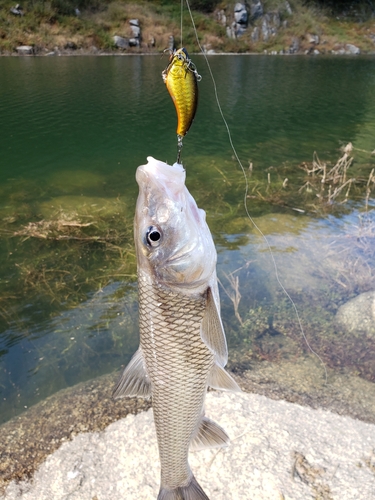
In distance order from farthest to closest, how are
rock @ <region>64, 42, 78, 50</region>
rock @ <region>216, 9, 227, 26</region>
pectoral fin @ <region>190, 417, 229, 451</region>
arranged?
rock @ <region>216, 9, 227, 26</region>, rock @ <region>64, 42, 78, 50</region>, pectoral fin @ <region>190, 417, 229, 451</region>

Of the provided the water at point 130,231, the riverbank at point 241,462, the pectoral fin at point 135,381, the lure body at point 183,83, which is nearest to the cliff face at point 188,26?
the water at point 130,231

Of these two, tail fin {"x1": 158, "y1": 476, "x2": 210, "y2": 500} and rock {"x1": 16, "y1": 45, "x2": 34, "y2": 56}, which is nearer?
tail fin {"x1": 158, "y1": 476, "x2": 210, "y2": 500}

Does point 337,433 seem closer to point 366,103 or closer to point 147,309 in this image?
point 147,309

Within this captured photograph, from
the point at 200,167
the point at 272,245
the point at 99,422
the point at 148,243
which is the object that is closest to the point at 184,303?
the point at 148,243

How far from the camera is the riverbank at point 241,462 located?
2.94 metres

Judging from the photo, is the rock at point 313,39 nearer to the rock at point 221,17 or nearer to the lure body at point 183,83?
the rock at point 221,17

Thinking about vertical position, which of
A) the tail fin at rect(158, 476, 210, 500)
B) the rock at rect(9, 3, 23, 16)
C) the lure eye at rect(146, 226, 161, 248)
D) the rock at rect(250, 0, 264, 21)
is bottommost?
the tail fin at rect(158, 476, 210, 500)

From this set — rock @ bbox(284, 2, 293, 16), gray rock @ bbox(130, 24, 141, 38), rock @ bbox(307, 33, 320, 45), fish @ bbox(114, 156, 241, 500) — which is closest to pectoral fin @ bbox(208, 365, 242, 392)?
fish @ bbox(114, 156, 241, 500)

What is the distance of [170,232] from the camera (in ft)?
6.05

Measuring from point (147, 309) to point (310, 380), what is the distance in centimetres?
306

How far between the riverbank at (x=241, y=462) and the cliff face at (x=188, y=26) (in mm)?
41050

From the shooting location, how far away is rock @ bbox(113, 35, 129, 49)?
43.1 metres

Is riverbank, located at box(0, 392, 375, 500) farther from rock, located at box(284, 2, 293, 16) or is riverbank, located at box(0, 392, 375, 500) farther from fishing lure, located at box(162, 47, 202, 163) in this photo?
rock, located at box(284, 2, 293, 16)

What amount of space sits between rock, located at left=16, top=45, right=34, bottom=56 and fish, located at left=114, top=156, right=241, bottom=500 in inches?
Answer: 1640
